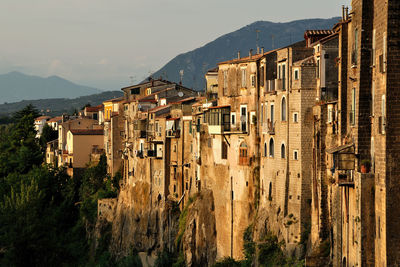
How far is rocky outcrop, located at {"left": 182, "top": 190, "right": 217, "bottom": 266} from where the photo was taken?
6022cm

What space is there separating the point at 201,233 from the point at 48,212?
3803 centimetres

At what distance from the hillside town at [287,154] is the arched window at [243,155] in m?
0.11

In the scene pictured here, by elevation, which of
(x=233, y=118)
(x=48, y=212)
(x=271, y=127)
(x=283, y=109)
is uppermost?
(x=283, y=109)

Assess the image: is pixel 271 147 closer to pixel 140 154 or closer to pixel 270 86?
pixel 270 86

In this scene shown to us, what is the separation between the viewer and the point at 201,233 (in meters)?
61.2

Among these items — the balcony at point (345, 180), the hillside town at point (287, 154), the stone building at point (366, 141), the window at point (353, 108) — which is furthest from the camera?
the window at point (353, 108)

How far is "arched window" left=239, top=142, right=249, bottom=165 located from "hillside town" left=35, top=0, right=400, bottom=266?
0.11 meters

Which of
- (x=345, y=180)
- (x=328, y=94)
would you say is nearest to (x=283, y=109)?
(x=328, y=94)

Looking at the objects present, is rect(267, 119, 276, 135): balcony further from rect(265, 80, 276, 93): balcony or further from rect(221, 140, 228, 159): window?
rect(221, 140, 228, 159): window

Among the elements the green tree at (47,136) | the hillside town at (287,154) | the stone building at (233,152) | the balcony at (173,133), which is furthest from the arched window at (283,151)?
the green tree at (47,136)

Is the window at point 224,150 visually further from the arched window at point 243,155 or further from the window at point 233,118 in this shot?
the arched window at point 243,155

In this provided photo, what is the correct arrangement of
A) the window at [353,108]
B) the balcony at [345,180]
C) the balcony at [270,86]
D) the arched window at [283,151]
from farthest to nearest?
the balcony at [270,86] < the arched window at [283,151] < the window at [353,108] < the balcony at [345,180]

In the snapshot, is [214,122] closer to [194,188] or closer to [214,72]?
[194,188]

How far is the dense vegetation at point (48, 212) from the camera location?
83125 millimetres
